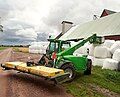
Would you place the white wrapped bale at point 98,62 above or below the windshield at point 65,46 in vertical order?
below

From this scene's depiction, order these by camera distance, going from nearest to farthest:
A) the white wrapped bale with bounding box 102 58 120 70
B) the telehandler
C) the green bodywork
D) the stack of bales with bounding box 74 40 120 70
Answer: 1. the telehandler
2. the green bodywork
3. the white wrapped bale with bounding box 102 58 120 70
4. the stack of bales with bounding box 74 40 120 70

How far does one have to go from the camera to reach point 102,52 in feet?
46.5

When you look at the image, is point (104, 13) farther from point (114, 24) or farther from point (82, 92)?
point (82, 92)

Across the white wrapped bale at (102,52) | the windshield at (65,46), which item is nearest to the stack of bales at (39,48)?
the white wrapped bale at (102,52)

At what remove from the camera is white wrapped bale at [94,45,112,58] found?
14.1 meters

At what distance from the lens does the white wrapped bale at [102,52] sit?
14117mm

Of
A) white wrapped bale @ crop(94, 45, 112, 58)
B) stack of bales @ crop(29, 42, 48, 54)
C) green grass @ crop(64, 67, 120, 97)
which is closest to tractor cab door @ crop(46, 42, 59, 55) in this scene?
green grass @ crop(64, 67, 120, 97)

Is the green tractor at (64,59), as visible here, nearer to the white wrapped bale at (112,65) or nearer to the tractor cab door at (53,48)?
the tractor cab door at (53,48)

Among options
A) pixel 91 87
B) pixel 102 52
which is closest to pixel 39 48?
pixel 102 52

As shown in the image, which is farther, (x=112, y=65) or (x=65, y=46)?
(x=112, y=65)

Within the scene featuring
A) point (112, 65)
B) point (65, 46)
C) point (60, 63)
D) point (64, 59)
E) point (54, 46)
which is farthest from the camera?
point (112, 65)

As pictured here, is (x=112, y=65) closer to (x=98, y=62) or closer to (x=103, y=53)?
(x=103, y=53)

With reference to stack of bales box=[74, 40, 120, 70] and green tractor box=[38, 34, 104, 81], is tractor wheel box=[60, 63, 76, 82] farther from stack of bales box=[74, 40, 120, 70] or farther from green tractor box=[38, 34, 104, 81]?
stack of bales box=[74, 40, 120, 70]

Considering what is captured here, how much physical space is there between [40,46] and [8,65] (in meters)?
26.5
